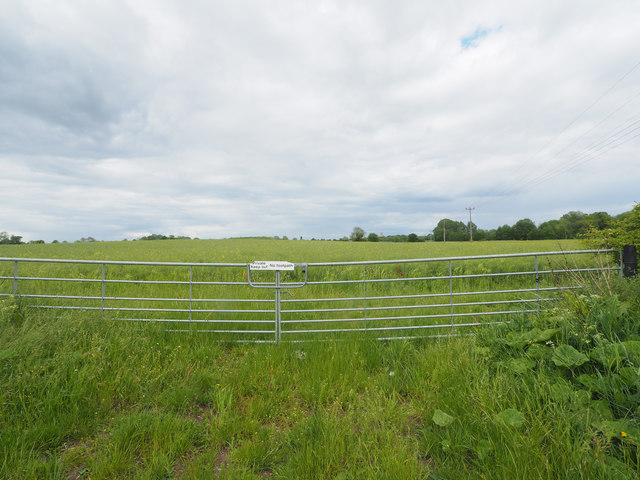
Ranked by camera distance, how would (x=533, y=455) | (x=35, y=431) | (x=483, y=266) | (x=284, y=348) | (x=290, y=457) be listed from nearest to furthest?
(x=533, y=455) < (x=290, y=457) < (x=35, y=431) < (x=284, y=348) < (x=483, y=266)

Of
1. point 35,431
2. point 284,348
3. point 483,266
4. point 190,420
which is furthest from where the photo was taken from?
point 483,266

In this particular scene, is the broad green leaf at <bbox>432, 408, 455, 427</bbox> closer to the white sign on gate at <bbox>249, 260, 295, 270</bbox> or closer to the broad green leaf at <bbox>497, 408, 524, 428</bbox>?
the broad green leaf at <bbox>497, 408, 524, 428</bbox>

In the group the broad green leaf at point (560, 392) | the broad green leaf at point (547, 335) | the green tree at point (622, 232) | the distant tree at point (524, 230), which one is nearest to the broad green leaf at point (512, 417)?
the broad green leaf at point (560, 392)

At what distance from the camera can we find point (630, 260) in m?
4.81

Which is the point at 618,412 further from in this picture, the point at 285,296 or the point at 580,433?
the point at 285,296

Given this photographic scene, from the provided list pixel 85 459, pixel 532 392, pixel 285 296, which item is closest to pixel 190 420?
pixel 85 459

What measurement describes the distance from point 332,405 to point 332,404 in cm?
1

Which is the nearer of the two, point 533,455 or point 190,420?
point 533,455

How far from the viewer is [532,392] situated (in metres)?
2.54

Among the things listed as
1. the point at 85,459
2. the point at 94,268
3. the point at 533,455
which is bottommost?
the point at 85,459

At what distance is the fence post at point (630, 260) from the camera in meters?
4.79

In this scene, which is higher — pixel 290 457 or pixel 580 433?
pixel 580 433

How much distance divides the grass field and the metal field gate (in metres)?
0.67

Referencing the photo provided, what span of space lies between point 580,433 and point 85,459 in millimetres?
3691
